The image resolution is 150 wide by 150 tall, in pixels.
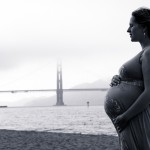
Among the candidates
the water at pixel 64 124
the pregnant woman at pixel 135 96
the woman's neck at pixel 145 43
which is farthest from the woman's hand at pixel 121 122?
the water at pixel 64 124

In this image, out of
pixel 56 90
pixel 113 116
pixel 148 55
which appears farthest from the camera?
pixel 56 90

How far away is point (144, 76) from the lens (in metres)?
2.50

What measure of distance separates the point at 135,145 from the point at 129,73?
50cm

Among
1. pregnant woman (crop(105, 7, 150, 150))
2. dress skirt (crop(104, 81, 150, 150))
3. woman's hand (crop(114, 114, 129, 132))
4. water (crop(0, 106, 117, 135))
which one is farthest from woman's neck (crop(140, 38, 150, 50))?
water (crop(0, 106, 117, 135))

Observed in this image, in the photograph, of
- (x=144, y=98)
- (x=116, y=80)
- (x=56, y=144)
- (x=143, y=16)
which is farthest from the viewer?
(x=56, y=144)

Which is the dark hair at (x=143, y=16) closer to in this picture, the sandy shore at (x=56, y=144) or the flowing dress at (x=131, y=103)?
the flowing dress at (x=131, y=103)

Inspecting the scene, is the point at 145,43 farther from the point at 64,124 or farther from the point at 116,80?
the point at 64,124

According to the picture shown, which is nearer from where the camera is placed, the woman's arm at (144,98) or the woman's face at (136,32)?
the woman's arm at (144,98)

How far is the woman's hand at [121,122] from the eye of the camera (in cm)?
254

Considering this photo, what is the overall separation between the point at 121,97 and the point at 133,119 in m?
0.17

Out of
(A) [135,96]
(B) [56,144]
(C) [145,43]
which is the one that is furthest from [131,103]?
(B) [56,144]

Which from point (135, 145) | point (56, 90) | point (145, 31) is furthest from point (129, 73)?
point (56, 90)

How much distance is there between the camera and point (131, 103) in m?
2.57

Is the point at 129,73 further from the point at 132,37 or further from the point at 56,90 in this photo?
the point at 56,90
